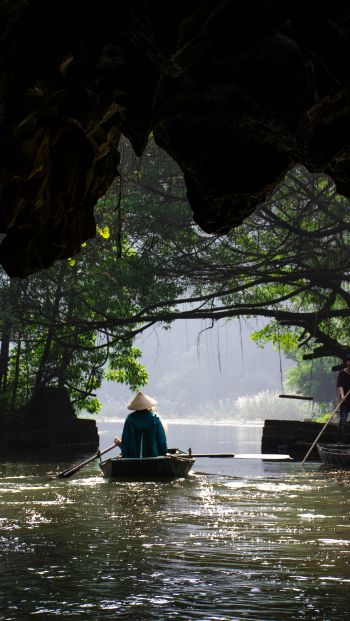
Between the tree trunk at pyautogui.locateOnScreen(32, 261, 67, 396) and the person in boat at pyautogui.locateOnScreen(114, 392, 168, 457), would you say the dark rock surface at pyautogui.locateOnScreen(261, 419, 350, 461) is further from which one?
the person in boat at pyautogui.locateOnScreen(114, 392, 168, 457)

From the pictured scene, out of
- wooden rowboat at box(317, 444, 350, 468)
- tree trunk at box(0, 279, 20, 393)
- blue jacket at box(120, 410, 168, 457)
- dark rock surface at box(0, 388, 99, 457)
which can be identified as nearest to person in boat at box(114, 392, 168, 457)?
blue jacket at box(120, 410, 168, 457)

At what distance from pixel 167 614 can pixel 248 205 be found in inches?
163

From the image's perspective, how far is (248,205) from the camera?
910 cm

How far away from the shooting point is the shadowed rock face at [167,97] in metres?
7.03

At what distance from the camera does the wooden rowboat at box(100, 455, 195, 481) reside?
17141mm

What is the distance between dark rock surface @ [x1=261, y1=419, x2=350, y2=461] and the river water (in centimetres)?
987

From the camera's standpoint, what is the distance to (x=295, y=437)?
95.3 feet

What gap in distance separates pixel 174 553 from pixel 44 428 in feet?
72.9

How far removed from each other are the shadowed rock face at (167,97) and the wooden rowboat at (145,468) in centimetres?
881

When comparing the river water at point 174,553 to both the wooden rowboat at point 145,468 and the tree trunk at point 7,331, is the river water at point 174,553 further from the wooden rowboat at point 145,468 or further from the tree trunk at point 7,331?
the tree trunk at point 7,331

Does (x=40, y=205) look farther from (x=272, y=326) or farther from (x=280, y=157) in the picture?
(x=272, y=326)

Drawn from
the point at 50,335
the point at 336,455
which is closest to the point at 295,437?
the point at 336,455

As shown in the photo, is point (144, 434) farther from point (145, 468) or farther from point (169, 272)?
point (169, 272)

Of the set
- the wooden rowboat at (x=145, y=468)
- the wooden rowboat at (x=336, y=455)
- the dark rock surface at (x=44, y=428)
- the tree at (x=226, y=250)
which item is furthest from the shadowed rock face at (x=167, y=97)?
the dark rock surface at (x=44, y=428)
